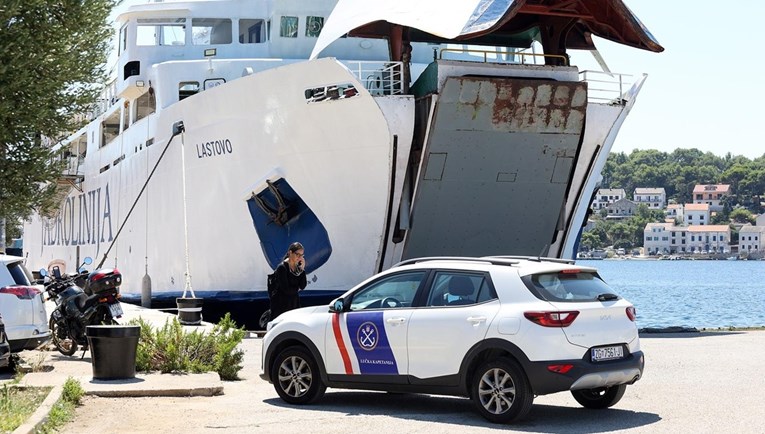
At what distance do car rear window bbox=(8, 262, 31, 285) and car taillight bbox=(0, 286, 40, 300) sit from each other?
0.55 ft

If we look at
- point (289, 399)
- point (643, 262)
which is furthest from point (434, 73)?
point (643, 262)

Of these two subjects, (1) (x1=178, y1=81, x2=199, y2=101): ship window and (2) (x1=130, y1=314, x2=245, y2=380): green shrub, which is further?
(1) (x1=178, y1=81, x2=199, y2=101): ship window

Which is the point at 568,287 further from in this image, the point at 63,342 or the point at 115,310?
the point at 63,342

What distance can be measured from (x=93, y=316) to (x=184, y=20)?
14821 millimetres

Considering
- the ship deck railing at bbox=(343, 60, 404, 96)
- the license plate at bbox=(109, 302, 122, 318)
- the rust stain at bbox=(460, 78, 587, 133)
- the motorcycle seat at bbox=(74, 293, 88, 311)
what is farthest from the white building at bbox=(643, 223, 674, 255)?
the motorcycle seat at bbox=(74, 293, 88, 311)

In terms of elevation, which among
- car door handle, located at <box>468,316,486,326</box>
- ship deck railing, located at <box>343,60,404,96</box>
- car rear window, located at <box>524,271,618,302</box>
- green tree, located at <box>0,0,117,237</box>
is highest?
ship deck railing, located at <box>343,60,404,96</box>

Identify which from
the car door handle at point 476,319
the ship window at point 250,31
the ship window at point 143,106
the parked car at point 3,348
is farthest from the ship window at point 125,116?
the car door handle at point 476,319

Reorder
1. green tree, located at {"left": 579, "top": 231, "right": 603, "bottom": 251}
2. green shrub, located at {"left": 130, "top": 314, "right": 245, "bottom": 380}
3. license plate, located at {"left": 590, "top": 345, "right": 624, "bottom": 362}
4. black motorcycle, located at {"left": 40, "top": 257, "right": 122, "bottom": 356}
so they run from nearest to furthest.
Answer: license plate, located at {"left": 590, "top": 345, "right": 624, "bottom": 362}, green shrub, located at {"left": 130, "top": 314, "right": 245, "bottom": 380}, black motorcycle, located at {"left": 40, "top": 257, "right": 122, "bottom": 356}, green tree, located at {"left": 579, "top": 231, "right": 603, "bottom": 251}

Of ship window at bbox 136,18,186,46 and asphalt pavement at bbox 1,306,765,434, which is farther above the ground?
ship window at bbox 136,18,186,46

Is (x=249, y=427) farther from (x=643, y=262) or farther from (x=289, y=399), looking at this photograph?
(x=643, y=262)

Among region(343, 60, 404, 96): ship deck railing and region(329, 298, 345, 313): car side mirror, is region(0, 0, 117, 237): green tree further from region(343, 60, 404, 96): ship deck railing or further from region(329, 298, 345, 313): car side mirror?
region(343, 60, 404, 96): ship deck railing

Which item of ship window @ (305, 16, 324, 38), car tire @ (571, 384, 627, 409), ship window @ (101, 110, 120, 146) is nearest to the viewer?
car tire @ (571, 384, 627, 409)

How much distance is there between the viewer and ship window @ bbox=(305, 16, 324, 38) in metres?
25.9

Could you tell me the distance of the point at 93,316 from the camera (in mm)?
13875
